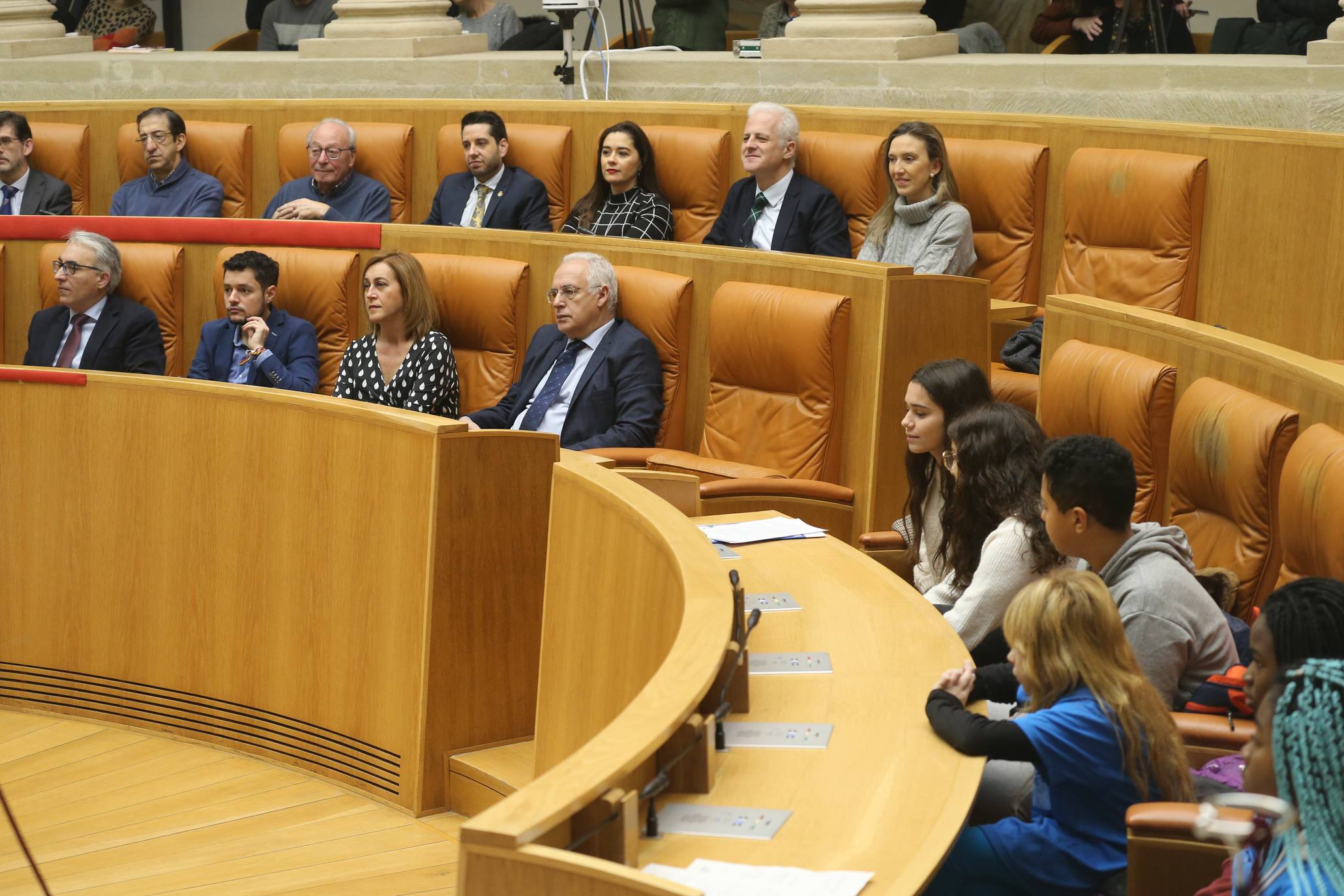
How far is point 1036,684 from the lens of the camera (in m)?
1.96

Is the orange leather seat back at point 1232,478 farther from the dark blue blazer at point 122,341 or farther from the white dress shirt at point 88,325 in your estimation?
the white dress shirt at point 88,325

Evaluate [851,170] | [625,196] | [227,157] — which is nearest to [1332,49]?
[851,170]

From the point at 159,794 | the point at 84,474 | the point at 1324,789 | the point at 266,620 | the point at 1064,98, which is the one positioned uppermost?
the point at 1064,98

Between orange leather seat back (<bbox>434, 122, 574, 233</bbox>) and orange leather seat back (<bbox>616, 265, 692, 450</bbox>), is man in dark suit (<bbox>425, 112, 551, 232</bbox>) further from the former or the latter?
orange leather seat back (<bbox>616, 265, 692, 450</bbox>)

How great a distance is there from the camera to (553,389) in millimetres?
4125

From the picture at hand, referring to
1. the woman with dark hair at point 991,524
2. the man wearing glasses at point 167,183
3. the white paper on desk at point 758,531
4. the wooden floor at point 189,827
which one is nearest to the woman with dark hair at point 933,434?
the woman with dark hair at point 991,524

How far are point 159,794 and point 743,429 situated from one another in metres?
1.62

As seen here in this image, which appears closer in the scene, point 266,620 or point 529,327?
point 266,620

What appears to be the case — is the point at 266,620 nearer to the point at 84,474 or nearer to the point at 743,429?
the point at 84,474

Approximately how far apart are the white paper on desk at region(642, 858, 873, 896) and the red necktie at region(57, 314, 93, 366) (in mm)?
3687

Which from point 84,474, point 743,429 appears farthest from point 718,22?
point 84,474

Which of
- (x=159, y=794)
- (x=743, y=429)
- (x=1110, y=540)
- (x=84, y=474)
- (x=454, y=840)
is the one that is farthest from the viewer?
(x=743, y=429)

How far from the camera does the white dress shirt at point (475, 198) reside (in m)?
5.19

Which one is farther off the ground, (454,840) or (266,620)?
(266,620)
